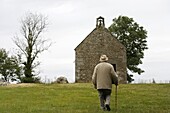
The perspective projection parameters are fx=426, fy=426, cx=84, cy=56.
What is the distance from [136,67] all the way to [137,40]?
4842 mm

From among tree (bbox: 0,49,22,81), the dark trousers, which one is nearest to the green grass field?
the dark trousers

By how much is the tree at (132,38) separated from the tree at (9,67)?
18113mm

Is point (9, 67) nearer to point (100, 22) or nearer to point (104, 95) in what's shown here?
point (100, 22)

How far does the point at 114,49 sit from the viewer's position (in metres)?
55.1

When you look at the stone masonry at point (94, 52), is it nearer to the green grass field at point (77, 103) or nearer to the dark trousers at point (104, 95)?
the green grass field at point (77, 103)

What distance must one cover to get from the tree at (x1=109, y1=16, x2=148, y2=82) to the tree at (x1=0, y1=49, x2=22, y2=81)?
18.1 meters

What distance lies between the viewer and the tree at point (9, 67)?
76.3 metres

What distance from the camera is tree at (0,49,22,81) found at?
→ 76.3 metres

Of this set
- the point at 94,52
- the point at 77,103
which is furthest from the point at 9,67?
the point at 77,103

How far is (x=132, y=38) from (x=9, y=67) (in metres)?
23.1

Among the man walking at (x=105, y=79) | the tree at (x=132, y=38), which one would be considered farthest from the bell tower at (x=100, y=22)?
the man walking at (x=105, y=79)

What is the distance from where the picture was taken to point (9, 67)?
78.1m

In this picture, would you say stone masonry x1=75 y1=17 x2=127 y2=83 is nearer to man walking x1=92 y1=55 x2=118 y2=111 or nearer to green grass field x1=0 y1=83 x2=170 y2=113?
green grass field x1=0 y1=83 x2=170 y2=113

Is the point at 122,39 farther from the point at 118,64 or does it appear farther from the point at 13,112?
the point at 13,112
